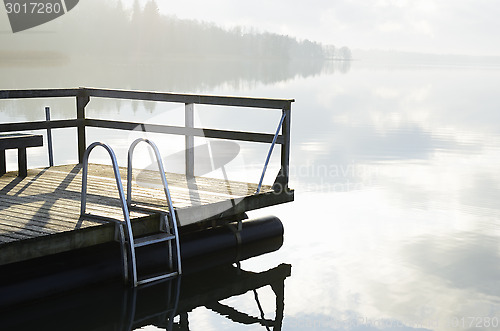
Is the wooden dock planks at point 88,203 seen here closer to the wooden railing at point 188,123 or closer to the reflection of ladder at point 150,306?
the wooden railing at point 188,123

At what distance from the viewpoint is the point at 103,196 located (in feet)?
20.9

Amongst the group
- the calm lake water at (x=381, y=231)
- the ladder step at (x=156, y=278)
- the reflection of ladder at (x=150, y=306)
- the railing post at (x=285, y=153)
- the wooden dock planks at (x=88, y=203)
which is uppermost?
the railing post at (x=285, y=153)

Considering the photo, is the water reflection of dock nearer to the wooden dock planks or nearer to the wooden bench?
the wooden dock planks

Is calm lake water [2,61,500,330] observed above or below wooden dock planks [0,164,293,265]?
below

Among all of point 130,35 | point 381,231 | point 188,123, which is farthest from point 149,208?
point 130,35

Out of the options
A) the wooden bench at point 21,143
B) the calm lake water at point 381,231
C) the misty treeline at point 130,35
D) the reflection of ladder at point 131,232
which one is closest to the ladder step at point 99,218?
the reflection of ladder at point 131,232

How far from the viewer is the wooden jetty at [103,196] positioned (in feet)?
17.2

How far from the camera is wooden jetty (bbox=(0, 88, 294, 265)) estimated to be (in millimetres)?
5242

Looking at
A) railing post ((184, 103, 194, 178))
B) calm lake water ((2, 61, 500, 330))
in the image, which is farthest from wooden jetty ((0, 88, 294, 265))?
calm lake water ((2, 61, 500, 330))

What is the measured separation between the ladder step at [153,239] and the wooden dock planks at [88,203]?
9cm

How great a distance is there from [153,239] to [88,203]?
78cm

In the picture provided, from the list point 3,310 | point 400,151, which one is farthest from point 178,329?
point 400,151

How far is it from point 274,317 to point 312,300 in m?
0.50

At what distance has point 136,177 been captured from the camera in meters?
7.37
